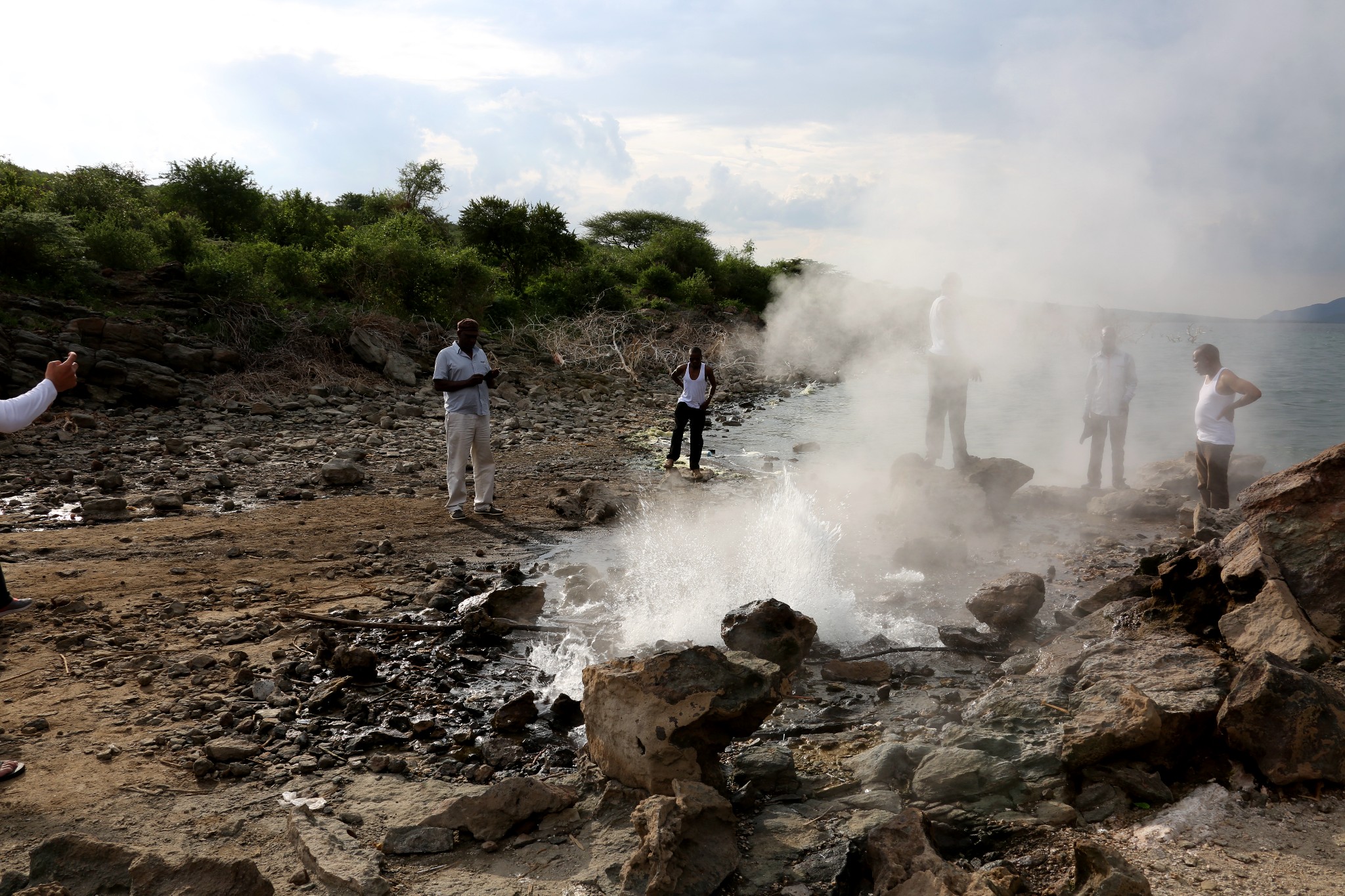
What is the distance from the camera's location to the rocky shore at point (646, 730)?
2.74 meters

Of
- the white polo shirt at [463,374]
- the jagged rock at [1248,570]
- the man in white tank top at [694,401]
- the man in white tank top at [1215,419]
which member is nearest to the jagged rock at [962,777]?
the jagged rock at [1248,570]

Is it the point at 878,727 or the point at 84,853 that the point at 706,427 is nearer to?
the point at 878,727

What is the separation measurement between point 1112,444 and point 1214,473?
171cm

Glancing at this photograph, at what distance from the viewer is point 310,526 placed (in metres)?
6.90

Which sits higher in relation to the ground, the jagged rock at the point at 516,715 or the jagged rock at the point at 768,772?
the jagged rock at the point at 768,772

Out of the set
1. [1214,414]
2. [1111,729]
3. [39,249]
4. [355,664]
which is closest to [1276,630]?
[1111,729]

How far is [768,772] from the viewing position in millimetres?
3375

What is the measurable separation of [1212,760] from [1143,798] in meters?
0.38

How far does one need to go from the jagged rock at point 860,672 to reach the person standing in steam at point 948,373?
4.37m

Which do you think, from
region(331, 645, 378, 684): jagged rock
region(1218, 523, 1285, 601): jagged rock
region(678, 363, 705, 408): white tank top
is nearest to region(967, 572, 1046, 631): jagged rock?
region(1218, 523, 1285, 601): jagged rock

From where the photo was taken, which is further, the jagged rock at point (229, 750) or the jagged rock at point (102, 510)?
the jagged rock at point (102, 510)

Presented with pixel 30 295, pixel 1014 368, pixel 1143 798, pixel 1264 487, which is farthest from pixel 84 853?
pixel 1014 368

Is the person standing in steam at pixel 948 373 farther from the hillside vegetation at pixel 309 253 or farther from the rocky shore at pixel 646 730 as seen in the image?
the hillside vegetation at pixel 309 253

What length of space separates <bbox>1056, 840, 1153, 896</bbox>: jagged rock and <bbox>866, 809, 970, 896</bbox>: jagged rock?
312mm
